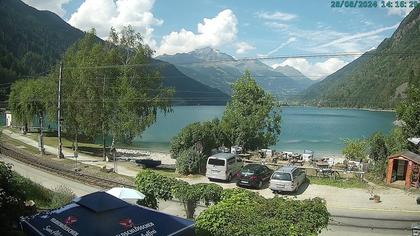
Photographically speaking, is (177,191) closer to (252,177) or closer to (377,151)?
(252,177)

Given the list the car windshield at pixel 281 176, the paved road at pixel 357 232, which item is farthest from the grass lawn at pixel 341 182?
the paved road at pixel 357 232

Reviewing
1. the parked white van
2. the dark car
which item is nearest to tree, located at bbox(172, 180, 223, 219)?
the dark car

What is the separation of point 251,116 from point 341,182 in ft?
66.6

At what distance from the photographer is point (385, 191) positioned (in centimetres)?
2595

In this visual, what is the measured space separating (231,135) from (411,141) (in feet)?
61.7

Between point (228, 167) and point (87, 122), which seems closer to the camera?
point (228, 167)

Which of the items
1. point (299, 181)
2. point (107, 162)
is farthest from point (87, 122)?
point (299, 181)

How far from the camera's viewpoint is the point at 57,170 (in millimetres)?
32875

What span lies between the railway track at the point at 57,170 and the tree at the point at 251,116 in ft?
58.1

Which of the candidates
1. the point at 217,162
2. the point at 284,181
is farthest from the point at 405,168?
the point at 217,162

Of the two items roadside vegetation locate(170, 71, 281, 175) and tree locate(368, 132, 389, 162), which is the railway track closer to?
roadside vegetation locate(170, 71, 281, 175)

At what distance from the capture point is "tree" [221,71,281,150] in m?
45.1

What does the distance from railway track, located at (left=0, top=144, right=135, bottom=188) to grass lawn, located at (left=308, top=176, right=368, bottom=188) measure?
1255 cm

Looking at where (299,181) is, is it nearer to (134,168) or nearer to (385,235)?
(385,235)
